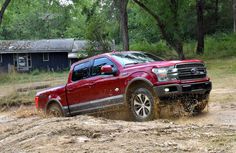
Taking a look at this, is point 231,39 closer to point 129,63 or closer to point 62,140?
point 129,63

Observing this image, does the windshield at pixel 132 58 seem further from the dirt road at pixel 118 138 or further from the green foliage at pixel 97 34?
the green foliage at pixel 97 34

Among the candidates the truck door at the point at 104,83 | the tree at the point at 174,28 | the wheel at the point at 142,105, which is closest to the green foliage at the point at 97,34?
the tree at the point at 174,28

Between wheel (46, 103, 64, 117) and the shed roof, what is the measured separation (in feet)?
141

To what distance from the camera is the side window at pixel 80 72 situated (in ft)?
41.5

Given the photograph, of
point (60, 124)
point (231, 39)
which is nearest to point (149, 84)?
point (60, 124)

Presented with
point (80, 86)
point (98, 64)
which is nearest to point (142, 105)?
point (98, 64)

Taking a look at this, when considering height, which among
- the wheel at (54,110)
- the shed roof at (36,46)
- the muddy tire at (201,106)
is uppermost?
the shed roof at (36,46)

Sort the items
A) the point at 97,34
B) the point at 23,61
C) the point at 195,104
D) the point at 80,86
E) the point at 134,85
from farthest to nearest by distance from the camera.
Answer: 1. the point at 23,61
2. the point at 97,34
3. the point at 80,86
4. the point at 195,104
5. the point at 134,85

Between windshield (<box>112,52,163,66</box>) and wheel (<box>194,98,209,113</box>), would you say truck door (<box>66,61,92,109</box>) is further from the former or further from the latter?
wheel (<box>194,98,209,113</box>)

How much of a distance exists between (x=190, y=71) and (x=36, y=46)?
4824cm

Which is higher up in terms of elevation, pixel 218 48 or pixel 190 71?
pixel 218 48

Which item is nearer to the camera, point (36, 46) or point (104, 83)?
point (104, 83)

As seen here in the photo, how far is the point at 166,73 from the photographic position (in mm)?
10781

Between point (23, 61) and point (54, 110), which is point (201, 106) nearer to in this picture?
point (54, 110)
